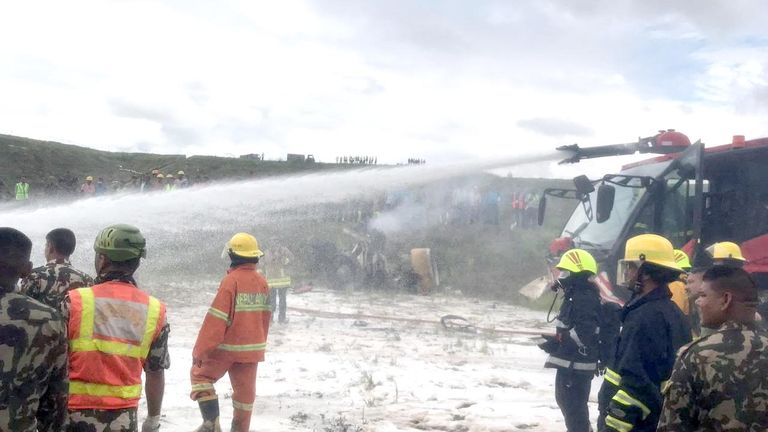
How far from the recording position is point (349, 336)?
Result: 11.1 metres

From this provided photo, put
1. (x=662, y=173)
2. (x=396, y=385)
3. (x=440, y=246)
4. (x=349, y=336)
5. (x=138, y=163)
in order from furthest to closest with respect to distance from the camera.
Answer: (x=138, y=163) → (x=440, y=246) → (x=349, y=336) → (x=662, y=173) → (x=396, y=385)

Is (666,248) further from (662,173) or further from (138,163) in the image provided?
(138,163)

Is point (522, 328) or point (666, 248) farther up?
point (666, 248)

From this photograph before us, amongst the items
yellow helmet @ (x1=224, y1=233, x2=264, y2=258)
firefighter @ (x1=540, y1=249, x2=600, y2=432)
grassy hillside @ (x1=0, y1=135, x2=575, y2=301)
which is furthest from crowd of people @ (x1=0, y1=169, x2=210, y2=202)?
firefighter @ (x1=540, y1=249, x2=600, y2=432)

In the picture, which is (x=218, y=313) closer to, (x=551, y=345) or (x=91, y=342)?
(x=91, y=342)

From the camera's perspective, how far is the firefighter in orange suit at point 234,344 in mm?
5289

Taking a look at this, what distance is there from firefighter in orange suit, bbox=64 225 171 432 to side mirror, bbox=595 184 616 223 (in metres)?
6.17

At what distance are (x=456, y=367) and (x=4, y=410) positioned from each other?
6611mm

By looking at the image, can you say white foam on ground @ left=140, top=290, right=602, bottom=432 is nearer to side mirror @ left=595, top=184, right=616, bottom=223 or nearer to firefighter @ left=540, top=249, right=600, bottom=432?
firefighter @ left=540, top=249, right=600, bottom=432

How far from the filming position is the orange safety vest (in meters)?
3.23

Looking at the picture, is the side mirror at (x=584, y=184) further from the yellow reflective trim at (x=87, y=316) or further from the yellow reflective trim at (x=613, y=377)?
the yellow reflective trim at (x=87, y=316)

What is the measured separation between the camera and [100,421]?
3.25 m

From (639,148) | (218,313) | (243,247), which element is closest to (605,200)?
(639,148)

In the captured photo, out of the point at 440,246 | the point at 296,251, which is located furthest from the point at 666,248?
the point at 440,246
